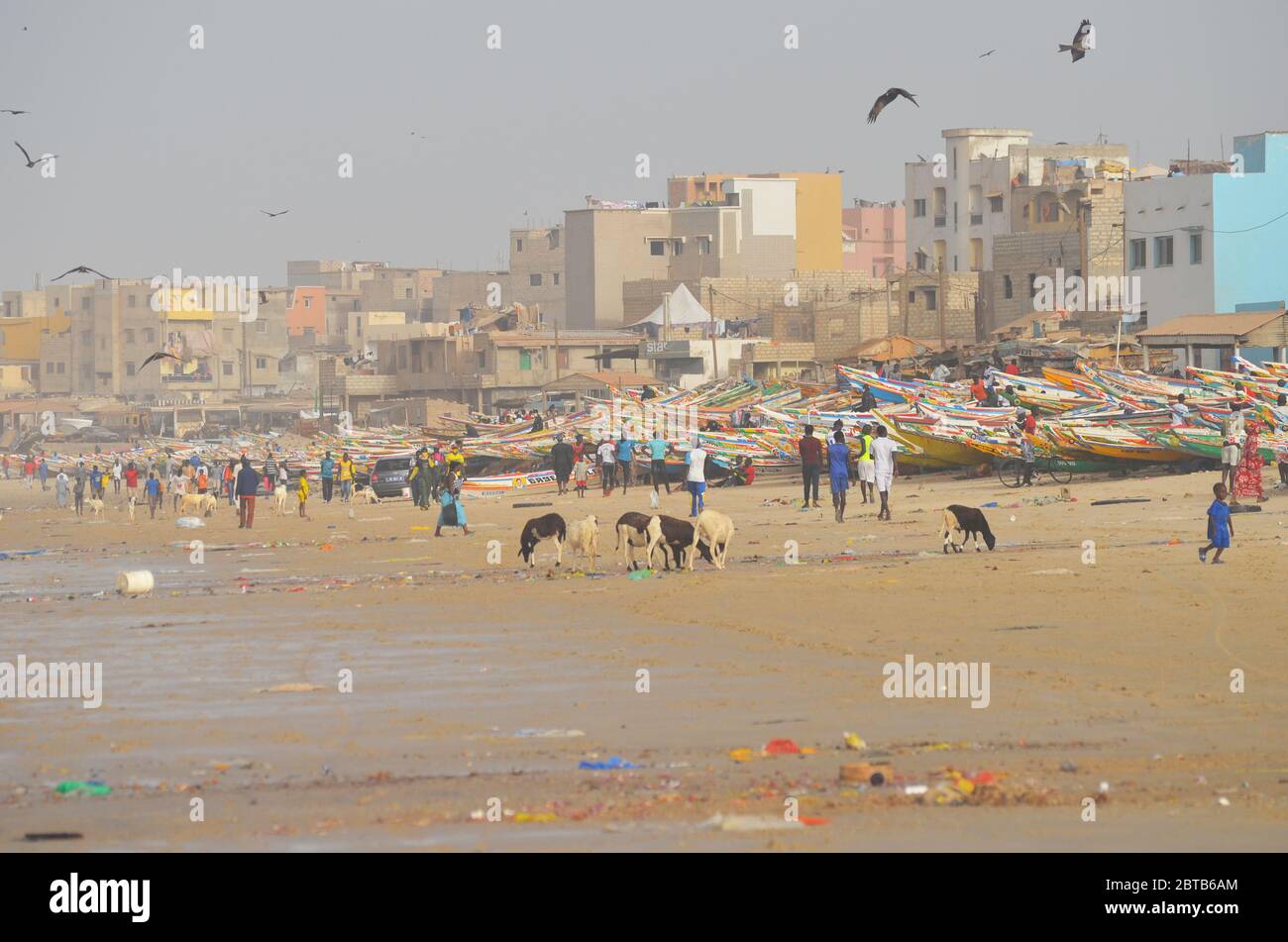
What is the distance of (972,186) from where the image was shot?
3659 inches

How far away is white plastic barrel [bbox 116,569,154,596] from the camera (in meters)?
20.1

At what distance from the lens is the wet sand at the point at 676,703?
823cm

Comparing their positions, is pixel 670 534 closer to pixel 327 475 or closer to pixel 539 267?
pixel 327 475

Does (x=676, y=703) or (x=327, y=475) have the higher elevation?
(x=327, y=475)

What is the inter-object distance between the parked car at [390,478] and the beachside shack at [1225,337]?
1826 cm

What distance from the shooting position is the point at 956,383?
142ft

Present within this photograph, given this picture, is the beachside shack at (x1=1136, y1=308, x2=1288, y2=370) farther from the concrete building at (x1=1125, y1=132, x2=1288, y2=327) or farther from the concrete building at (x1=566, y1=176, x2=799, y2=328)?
the concrete building at (x1=566, y1=176, x2=799, y2=328)

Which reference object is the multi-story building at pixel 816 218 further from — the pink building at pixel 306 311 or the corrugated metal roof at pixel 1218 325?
the corrugated metal roof at pixel 1218 325

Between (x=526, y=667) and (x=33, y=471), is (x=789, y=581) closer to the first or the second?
(x=526, y=667)

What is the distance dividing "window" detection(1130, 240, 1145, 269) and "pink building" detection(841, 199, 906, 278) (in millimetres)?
68375

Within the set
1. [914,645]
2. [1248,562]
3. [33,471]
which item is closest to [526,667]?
[914,645]

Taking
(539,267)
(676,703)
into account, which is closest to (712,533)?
(676,703)

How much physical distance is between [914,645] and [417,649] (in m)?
3.90

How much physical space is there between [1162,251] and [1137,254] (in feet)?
4.29
